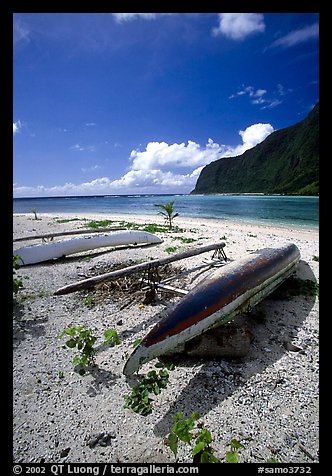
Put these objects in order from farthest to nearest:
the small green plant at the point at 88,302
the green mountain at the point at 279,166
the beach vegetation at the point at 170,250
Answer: the green mountain at the point at 279,166, the beach vegetation at the point at 170,250, the small green plant at the point at 88,302

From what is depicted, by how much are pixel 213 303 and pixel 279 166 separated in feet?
465

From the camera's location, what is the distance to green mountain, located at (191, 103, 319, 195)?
99000 mm

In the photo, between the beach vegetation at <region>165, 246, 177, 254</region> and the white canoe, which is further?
the beach vegetation at <region>165, 246, 177, 254</region>

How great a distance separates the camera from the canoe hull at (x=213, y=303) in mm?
2984

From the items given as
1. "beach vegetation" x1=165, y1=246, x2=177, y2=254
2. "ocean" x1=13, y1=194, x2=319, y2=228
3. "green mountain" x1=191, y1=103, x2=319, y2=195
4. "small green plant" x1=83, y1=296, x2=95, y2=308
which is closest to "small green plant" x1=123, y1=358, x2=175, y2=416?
"small green plant" x1=83, y1=296, x2=95, y2=308

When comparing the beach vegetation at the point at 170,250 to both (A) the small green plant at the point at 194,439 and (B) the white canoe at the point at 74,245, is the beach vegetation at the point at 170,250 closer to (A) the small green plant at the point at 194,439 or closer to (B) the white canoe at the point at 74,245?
(B) the white canoe at the point at 74,245

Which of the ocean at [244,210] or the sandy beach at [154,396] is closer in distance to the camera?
the sandy beach at [154,396]

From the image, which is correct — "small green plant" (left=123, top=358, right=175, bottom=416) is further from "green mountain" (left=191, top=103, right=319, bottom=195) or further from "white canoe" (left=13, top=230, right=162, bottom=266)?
"green mountain" (left=191, top=103, right=319, bottom=195)

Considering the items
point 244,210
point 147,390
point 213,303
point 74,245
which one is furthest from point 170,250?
point 244,210

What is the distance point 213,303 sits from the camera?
3568 mm

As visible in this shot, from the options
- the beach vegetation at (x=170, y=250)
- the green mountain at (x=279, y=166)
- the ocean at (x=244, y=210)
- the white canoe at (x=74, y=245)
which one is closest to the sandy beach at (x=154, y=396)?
the white canoe at (x=74, y=245)

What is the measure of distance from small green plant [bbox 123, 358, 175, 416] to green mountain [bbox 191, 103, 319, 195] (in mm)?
83944

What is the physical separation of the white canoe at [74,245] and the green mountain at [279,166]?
7827 centimetres
